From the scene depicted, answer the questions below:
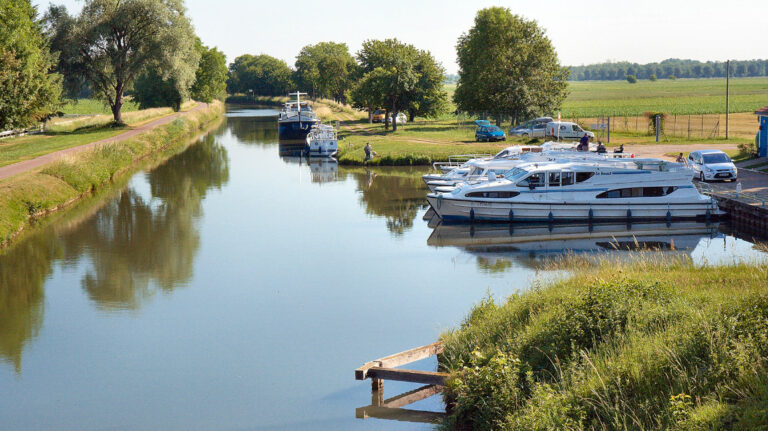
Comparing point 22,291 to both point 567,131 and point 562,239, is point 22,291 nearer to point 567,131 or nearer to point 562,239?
point 562,239

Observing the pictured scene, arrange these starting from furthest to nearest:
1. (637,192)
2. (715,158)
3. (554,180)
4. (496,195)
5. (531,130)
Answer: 1. (531,130)
2. (715,158)
3. (637,192)
4. (554,180)
5. (496,195)

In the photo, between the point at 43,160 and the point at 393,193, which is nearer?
the point at 393,193

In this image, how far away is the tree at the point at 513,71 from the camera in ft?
227

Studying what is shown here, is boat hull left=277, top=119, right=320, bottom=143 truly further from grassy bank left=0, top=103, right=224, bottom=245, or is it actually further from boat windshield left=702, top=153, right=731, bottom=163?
boat windshield left=702, top=153, right=731, bottom=163

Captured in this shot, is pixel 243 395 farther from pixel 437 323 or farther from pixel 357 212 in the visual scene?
A: pixel 357 212

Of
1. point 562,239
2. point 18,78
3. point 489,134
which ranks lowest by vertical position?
point 562,239

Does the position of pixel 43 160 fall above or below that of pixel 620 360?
above

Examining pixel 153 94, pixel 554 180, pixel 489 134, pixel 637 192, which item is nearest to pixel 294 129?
pixel 489 134

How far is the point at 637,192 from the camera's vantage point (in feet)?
105

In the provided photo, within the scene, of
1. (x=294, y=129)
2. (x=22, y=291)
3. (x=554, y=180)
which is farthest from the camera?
(x=294, y=129)

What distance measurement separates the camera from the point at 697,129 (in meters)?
65.1

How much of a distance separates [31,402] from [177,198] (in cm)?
2525

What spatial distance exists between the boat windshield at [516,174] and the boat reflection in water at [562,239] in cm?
187

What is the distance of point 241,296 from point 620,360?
12.3 metres
